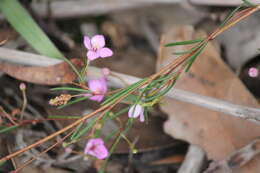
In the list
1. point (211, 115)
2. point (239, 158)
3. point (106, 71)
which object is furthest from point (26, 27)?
point (239, 158)

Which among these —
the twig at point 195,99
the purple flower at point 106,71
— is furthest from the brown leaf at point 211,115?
the purple flower at point 106,71

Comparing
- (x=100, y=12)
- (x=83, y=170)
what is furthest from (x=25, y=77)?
(x=100, y=12)

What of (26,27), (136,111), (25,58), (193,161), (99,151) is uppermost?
(26,27)

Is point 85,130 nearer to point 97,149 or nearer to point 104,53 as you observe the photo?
point 97,149

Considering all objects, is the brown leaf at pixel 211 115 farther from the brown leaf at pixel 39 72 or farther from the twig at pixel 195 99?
the brown leaf at pixel 39 72

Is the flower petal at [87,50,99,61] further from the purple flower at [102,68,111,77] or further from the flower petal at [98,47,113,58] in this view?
the purple flower at [102,68,111,77]

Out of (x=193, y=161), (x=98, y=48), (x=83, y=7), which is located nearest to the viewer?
(x=98, y=48)

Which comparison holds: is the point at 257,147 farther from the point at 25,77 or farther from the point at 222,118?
the point at 25,77

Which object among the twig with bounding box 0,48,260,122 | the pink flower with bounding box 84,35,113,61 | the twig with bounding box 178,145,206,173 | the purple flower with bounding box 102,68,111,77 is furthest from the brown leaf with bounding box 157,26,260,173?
the pink flower with bounding box 84,35,113,61
